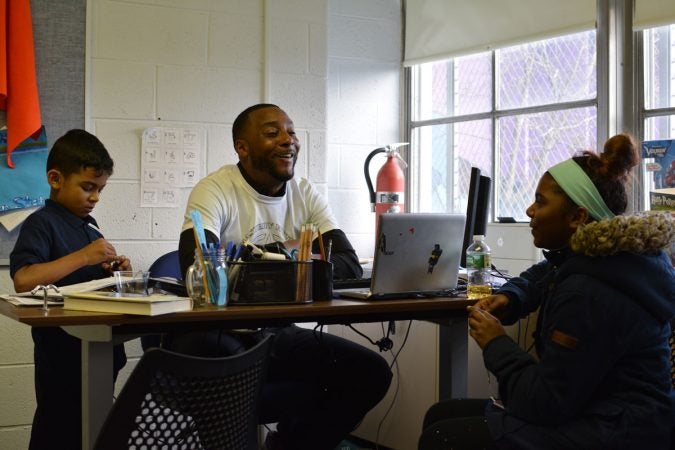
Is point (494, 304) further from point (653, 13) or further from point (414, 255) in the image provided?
point (653, 13)

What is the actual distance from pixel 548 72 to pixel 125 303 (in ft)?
7.98

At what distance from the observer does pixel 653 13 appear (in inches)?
118

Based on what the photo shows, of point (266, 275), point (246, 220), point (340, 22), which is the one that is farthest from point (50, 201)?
point (340, 22)

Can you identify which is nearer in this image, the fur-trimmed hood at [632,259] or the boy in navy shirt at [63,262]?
the fur-trimmed hood at [632,259]

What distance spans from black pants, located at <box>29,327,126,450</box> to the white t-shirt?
Result: 58cm

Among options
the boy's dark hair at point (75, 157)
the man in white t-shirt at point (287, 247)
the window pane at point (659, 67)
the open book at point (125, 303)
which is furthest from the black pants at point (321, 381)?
the window pane at point (659, 67)

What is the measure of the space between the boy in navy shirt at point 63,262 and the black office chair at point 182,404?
94cm

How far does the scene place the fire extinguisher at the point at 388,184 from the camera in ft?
12.0

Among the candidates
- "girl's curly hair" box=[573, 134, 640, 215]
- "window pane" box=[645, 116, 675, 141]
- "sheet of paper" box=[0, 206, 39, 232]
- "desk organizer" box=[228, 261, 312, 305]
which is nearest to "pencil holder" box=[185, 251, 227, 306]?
"desk organizer" box=[228, 261, 312, 305]

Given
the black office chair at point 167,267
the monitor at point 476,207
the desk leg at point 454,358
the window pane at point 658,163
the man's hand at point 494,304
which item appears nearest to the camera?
the man's hand at point 494,304

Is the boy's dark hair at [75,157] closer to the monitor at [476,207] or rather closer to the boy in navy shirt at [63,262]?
the boy in navy shirt at [63,262]

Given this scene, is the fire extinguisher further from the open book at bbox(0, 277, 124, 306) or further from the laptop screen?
the open book at bbox(0, 277, 124, 306)

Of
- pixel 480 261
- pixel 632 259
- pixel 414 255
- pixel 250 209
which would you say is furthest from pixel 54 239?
pixel 632 259

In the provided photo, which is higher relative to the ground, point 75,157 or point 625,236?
point 75,157
